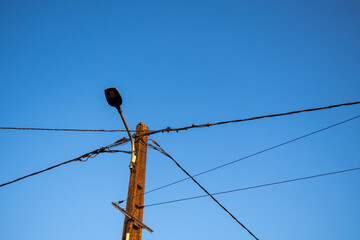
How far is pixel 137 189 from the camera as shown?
18.8 ft

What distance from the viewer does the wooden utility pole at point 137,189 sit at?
506 cm

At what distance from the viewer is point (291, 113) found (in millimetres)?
5375

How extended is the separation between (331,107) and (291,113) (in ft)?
2.28

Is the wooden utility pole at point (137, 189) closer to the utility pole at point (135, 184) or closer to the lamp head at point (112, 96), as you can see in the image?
the utility pole at point (135, 184)

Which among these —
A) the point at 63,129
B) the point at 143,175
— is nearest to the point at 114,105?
the point at 143,175

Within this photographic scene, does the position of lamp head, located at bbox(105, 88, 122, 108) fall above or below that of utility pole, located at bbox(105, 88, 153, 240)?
above

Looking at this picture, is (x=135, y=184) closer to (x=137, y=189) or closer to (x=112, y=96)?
(x=137, y=189)

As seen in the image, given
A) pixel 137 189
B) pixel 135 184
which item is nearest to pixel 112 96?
pixel 135 184

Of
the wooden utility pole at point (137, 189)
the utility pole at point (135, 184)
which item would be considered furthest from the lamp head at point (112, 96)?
the wooden utility pole at point (137, 189)

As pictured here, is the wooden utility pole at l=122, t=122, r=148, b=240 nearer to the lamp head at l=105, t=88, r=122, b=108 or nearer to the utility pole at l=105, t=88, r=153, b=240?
the utility pole at l=105, t=88, r=153, b=240

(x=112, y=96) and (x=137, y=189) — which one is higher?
(x=112, y=96)

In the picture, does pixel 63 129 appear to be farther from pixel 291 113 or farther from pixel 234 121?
pixel 291 113

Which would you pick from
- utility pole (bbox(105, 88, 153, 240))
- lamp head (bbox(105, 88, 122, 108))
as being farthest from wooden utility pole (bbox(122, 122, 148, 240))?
lamp head (bbox(105, 88, 122, 108))

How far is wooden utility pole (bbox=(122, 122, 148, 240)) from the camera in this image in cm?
506
